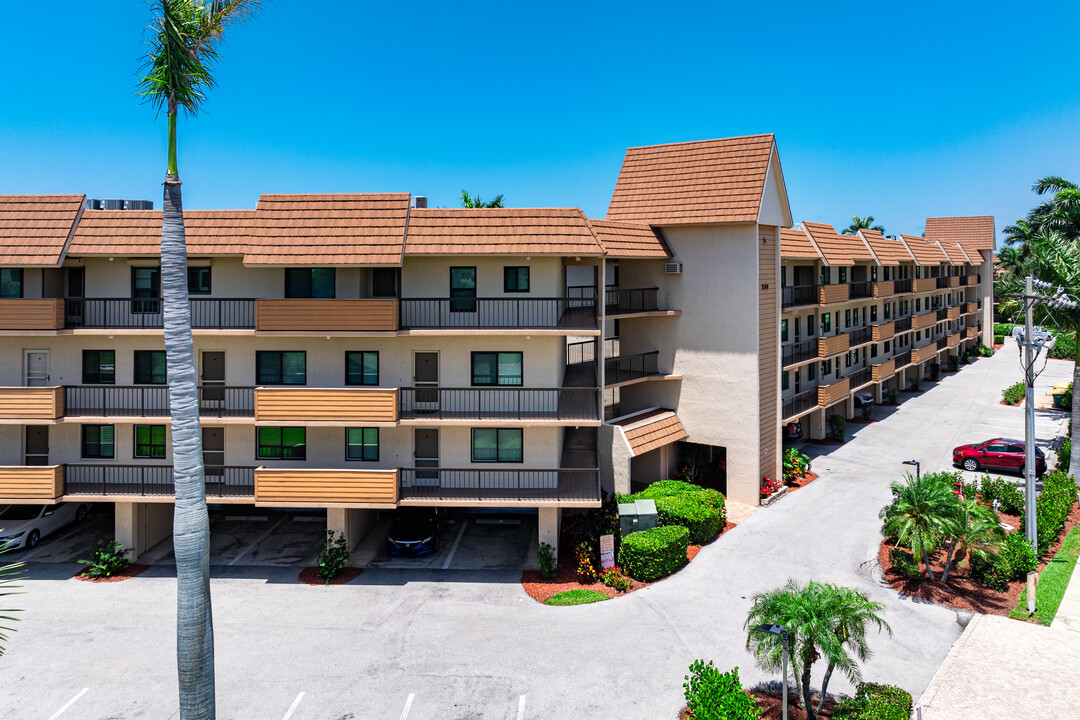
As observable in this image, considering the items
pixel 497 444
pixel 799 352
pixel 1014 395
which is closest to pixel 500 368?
pixel 497 444

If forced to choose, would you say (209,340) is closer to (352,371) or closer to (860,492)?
(352,371)

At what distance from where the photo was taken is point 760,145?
31.2 meters

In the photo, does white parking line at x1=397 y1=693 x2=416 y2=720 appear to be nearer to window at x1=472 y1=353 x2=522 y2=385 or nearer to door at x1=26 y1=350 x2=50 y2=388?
window at x1=472 y1=353 x2=522 y2=385

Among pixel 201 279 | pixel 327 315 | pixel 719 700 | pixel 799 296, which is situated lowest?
pixel 719 700

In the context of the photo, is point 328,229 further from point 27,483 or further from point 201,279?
point 27,483

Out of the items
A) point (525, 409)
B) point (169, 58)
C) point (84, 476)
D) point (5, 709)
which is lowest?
point (5, 709)

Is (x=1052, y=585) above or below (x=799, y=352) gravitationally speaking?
below

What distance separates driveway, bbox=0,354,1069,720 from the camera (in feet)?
57.2

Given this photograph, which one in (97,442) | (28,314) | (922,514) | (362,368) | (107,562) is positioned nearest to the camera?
(922,514)

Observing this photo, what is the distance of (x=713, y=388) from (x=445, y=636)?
1664 centimetres

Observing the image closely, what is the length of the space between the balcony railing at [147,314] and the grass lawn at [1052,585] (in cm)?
2671

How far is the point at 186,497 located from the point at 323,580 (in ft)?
38.4

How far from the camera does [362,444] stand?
25.7 meters

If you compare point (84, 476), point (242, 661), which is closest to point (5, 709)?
point (242, 661)
